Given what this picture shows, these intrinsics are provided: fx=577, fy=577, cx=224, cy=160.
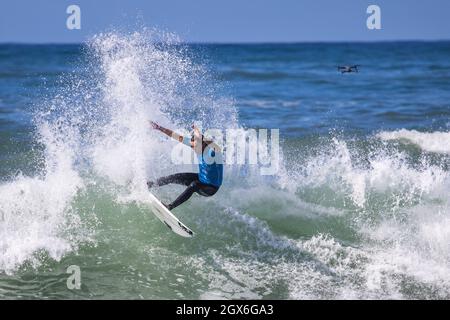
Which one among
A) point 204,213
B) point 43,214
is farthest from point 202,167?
point 43,214

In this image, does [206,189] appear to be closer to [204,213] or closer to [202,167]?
[202,167]

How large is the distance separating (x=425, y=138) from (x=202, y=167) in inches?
348

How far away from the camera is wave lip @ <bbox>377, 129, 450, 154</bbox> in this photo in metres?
14.4

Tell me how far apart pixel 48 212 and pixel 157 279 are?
8.09ft

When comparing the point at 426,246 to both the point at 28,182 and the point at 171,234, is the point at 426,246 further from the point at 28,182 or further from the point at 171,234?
the point at 28,182

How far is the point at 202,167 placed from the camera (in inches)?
336

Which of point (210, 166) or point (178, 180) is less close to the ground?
point (210, 166)

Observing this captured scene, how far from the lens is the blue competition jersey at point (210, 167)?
8.34m

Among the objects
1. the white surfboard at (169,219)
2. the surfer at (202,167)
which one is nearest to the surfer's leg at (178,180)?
the surfer at (202,167)

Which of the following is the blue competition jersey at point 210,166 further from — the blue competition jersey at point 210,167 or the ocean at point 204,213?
the ocean at point 204,213

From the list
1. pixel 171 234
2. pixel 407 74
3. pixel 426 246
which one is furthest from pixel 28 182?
pixel 407 74

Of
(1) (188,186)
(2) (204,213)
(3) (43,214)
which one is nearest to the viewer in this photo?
(1) (188,186)

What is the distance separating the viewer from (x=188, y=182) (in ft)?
29.6

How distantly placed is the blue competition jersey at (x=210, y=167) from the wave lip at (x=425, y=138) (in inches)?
303
